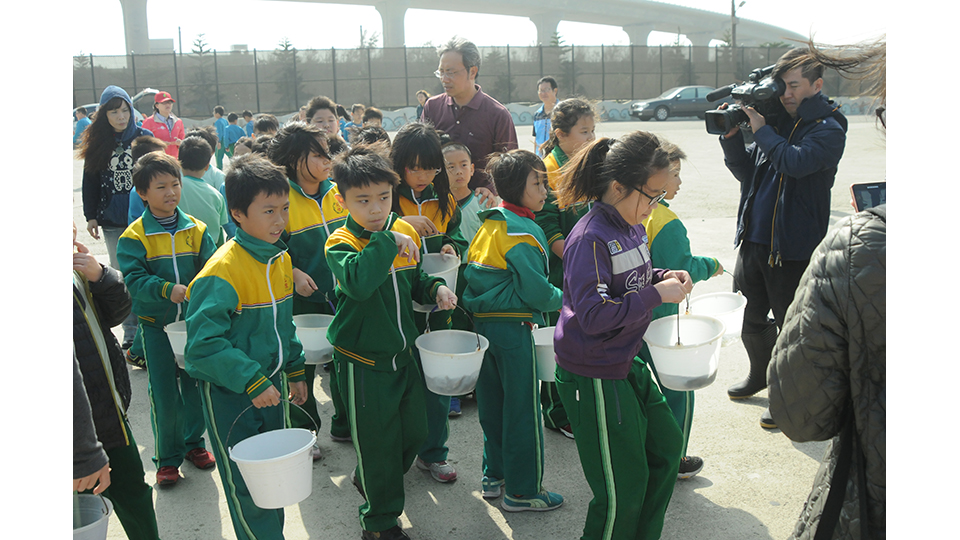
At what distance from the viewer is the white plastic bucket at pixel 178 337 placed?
349 centimetres

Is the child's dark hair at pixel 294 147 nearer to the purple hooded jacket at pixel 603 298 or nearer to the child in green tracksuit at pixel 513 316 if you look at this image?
the child in green tracksuit at pixel 513 316

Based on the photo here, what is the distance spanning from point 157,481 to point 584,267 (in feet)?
9.02

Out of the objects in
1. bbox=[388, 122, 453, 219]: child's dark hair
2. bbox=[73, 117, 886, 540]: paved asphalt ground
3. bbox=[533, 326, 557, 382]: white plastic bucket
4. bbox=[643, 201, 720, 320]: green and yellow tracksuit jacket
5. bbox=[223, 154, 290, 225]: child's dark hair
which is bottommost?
bbox=[73, 117, 886, 540]: paved asphalt ground

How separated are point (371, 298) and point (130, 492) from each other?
46.9 inches

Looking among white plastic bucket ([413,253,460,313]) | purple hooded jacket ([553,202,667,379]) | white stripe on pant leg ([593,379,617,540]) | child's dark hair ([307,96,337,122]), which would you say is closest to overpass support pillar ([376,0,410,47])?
child's dark hair ([307,96,337,122])

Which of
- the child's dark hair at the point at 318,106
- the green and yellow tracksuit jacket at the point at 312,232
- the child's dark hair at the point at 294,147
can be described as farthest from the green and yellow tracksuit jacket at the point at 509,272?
the child's dark hair at the point at 318,106

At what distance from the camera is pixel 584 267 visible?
8.33ft

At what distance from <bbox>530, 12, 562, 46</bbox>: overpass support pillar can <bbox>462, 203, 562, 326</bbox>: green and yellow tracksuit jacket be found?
2631 inches

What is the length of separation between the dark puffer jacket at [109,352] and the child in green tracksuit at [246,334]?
10.3 inches

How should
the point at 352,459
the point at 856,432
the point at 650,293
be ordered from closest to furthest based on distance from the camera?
the point at 856,432
the point at 650,293
the point at 352,459

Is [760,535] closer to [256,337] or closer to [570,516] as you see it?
[570,516]

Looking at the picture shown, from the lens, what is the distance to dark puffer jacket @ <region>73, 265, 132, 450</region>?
2.48 m

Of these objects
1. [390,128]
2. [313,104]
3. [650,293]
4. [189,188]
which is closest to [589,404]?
[650,293]

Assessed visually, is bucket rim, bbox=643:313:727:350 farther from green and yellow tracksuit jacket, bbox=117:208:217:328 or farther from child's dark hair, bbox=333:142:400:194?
green and yellow tracksuit jacket, bbox=117:208:217:328
